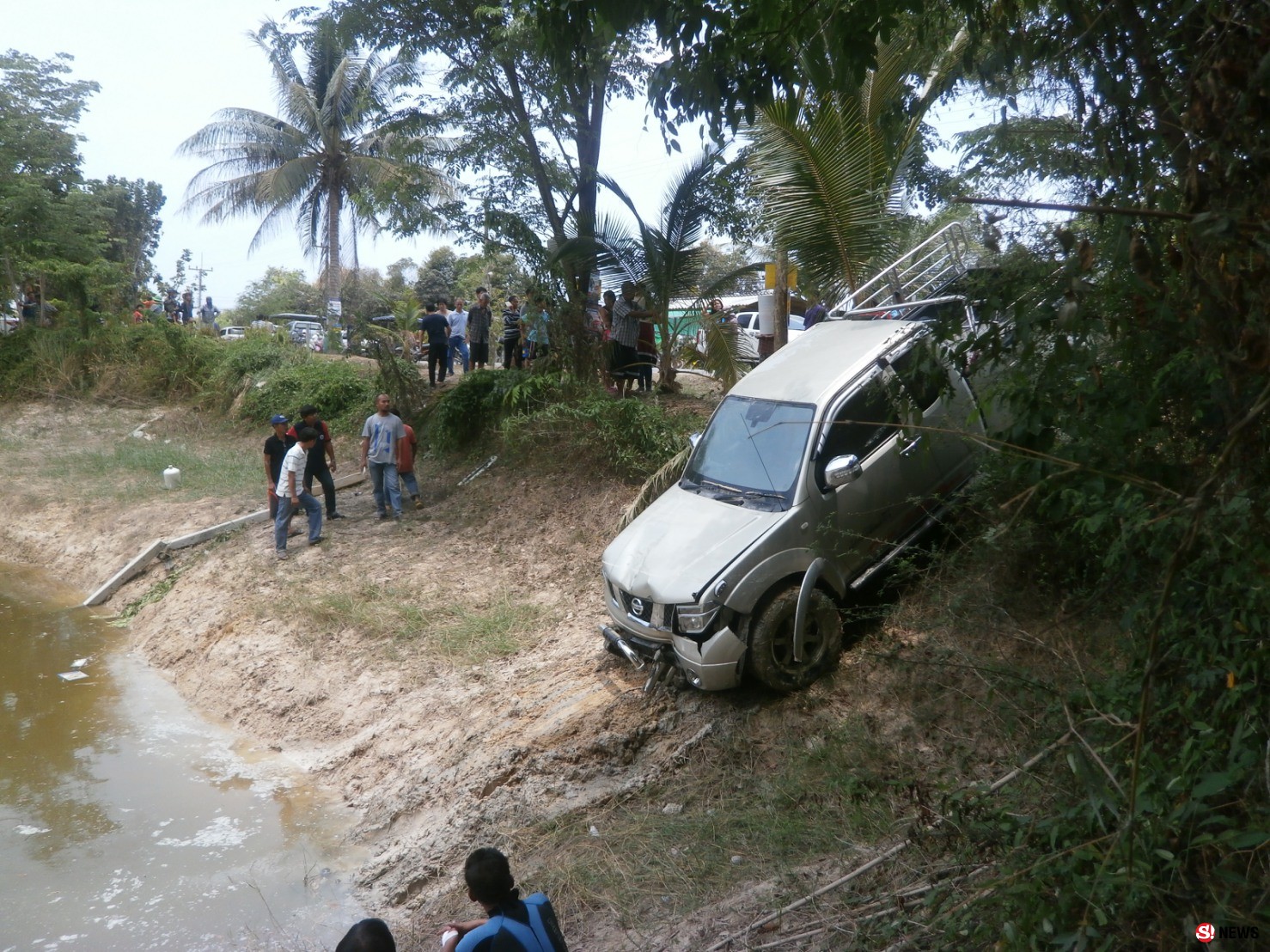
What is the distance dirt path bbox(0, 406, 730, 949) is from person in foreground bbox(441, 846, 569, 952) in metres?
1.51

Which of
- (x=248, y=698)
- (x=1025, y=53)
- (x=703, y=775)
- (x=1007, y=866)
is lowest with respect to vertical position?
(x=248, y=698)

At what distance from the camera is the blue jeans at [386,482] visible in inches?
549

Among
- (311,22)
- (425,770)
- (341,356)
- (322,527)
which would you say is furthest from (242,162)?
(425,770)

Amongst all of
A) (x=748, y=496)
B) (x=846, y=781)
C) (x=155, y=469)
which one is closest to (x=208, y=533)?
(x=155, y=469)

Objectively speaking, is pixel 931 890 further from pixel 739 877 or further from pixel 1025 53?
pixel 1025 53

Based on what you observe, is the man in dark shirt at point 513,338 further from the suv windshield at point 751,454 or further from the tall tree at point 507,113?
the suv windshield at point 751,454

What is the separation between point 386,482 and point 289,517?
1.46 meters

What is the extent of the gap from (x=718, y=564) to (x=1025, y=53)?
3568 millimetres

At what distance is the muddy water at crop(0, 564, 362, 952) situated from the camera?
22.3 ft

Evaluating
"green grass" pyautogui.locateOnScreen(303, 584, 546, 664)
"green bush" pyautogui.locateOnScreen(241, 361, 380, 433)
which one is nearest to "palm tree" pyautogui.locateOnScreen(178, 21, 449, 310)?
"green bush" pyautogui.locateOnScreen(241, 361, 380, 433)

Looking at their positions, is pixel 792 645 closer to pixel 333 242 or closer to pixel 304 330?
pixel 304 330

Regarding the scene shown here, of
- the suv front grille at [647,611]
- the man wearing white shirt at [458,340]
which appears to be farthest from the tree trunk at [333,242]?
the suv front grille at [647,611]

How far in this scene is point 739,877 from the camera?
212 inches

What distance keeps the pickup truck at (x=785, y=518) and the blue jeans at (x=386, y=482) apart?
21.5 feet
